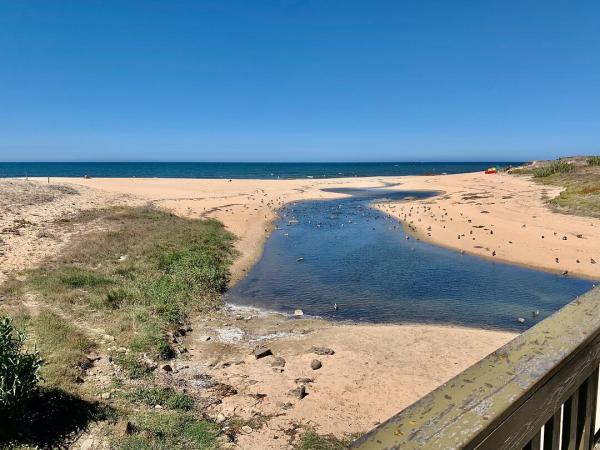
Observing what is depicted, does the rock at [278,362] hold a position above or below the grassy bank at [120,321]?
below

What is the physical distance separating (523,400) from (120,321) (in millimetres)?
9943

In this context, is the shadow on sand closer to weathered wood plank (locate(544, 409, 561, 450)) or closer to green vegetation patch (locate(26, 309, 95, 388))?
green vegetation patch (locate(26, 309, 95, 388))

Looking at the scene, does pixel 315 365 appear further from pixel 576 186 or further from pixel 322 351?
pixel 576 186

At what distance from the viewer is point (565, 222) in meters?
24.5

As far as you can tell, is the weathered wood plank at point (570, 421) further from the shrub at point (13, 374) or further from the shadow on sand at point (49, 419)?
the shrub at point (13, 374)

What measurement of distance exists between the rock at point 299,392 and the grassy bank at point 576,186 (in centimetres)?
2508

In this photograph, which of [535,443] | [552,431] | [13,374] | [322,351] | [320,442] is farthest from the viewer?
[322,351]

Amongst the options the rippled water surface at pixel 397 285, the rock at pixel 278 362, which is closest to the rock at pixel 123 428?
the rock at pixel 278 362

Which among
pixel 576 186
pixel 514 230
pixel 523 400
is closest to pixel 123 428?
pixel 523 400

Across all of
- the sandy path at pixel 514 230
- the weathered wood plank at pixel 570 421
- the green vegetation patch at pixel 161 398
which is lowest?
the green vegetation patch at pixel 161 398

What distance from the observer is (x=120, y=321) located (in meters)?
10.0

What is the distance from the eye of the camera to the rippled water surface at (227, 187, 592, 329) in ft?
41.2

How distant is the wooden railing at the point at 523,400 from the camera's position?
1417mm

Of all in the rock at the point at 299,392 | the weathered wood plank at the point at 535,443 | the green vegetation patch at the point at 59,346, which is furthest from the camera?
the rock at the point at 299,392
